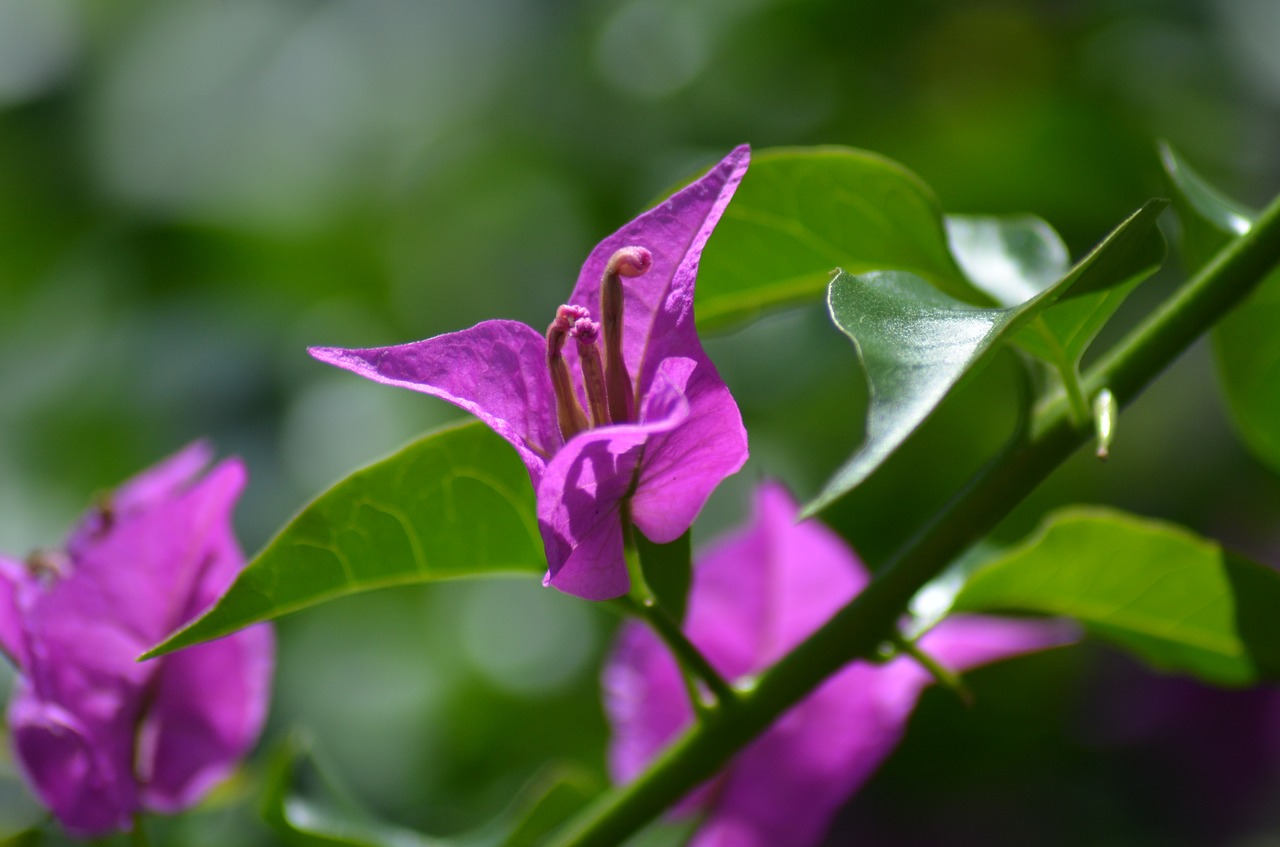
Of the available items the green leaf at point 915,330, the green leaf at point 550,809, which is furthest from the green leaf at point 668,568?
the green leaf at point 550,809

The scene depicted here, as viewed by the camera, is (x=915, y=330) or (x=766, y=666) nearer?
(x=915, y=330)

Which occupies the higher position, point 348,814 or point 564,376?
point 564,376

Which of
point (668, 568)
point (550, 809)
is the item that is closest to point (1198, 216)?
point (668, 568)

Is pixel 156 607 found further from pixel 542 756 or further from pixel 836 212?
pixel 542 756

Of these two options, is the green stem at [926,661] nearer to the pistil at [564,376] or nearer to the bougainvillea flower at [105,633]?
the pistil at [564,376]

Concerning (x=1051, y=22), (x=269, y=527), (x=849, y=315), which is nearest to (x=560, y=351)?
(x=849, y=315)

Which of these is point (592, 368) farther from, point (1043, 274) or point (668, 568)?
point (1043, 274)
